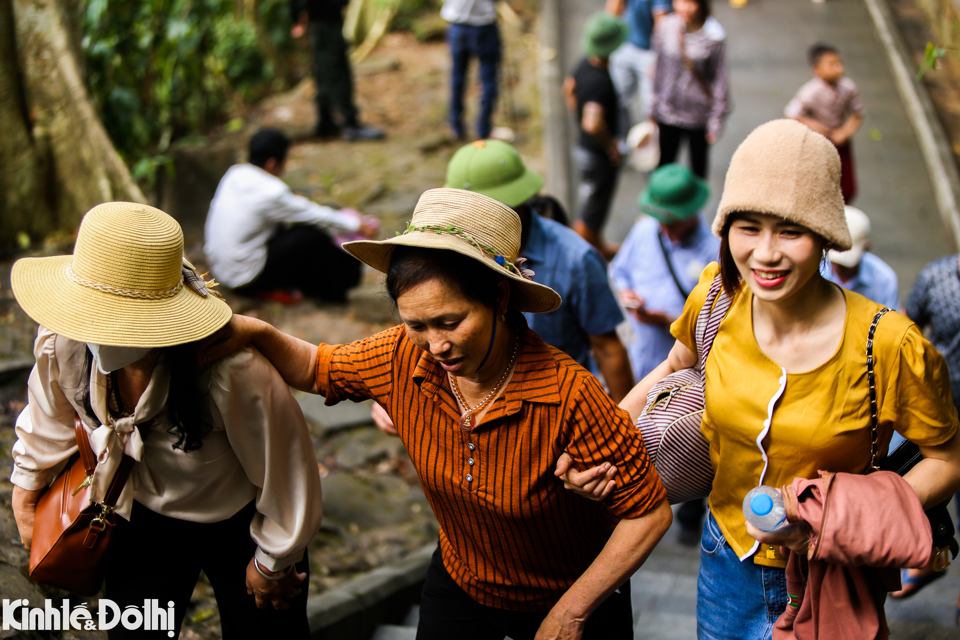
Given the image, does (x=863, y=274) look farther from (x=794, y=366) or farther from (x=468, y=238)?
(x=468, y=238)

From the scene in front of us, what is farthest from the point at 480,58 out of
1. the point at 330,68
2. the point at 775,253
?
the point at 775,253

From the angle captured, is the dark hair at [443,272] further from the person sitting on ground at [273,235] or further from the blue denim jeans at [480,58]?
the blue denim jeans at [480,58]

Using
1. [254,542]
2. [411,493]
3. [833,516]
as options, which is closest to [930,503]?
[833,516]

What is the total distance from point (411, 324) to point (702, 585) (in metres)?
1.21

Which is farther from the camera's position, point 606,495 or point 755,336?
point 755,336

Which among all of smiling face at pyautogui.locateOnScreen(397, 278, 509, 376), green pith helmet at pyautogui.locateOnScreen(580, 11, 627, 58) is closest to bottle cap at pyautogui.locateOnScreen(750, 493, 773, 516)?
→ smiling face at pyautogui.locateOnScreen(397, 278, 509, 376)

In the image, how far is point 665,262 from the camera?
4398mm

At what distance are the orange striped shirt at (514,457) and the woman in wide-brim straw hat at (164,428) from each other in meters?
0.29

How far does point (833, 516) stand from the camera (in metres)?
1.93

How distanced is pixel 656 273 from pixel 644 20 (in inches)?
201

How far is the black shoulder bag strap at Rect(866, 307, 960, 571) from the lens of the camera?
2.02m

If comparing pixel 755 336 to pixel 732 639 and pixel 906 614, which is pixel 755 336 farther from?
pixel 906 614

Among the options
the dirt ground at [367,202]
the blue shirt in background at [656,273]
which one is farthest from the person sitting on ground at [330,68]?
the blue shirt in background at [656,273]

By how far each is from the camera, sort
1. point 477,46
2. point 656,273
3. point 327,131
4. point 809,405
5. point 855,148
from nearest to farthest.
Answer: point 809,405
point 656,273
point 477,46
point 855,148
point 327,131
